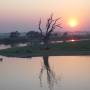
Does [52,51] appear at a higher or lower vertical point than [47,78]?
lower

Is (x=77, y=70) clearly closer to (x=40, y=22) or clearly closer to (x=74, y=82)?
(x=74, y=82)

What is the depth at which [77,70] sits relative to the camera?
75.3 feet

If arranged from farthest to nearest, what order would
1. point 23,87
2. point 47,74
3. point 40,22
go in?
point 40,22 → point 47,74 → point 23,87

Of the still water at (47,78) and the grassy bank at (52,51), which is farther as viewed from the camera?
the grassy bank at (52,51)

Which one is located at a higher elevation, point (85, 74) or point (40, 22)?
point (40, 22)

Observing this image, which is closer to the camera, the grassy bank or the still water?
the still water

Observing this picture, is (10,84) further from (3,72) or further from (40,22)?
(40,22)

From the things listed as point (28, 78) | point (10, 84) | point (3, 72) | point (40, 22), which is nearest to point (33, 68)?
point (3, 72)

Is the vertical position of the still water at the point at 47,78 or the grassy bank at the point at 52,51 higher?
the still water at the point at 47,78

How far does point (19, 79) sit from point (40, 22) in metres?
23.7

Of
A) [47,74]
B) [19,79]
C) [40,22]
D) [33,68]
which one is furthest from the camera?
[40,22]

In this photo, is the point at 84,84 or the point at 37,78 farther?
the point at 37,78

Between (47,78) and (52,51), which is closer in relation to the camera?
(47,78)

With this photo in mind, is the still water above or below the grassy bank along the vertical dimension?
above
